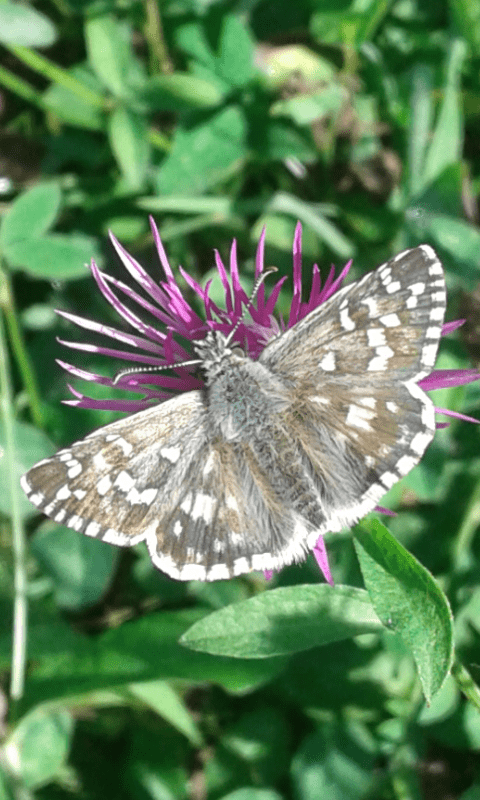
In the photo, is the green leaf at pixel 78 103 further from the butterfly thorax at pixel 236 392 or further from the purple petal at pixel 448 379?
the purple petal at pixel 448 379

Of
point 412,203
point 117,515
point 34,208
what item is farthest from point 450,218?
point 117,515

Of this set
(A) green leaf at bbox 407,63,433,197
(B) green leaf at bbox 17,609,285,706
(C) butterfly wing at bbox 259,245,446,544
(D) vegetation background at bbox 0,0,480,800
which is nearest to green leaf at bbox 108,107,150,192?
(D) vegetation background at bbox 0,0,480,800

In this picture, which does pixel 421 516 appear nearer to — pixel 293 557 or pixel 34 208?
pixel 293 557

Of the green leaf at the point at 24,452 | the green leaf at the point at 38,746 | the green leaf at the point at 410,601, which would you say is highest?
the green leaf at the point at 410,601

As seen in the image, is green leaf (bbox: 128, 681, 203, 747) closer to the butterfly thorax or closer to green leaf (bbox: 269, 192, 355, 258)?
the butterfly thorax

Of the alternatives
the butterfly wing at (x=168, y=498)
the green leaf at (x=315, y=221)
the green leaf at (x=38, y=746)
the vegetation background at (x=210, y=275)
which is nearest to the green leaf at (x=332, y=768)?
the vegetation background at (x=210, y=275)

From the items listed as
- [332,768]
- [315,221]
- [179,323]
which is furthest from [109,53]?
[332,768]

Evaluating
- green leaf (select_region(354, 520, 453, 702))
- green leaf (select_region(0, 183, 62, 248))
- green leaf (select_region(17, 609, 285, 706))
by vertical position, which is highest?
green leaf (select_region(0, 183, 62, 248))
